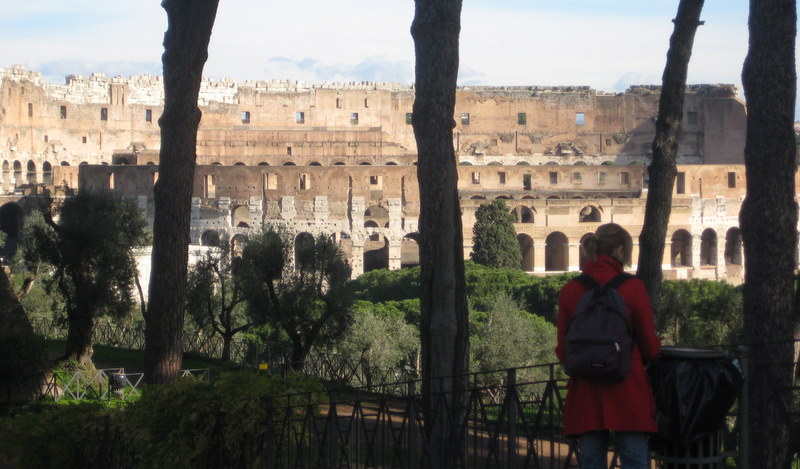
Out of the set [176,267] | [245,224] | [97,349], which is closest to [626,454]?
[176,267]

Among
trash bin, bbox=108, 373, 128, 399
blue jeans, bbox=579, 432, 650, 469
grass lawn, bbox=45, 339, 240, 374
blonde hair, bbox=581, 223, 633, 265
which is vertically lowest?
grass lawn, bbox=45, 339, 240, 374

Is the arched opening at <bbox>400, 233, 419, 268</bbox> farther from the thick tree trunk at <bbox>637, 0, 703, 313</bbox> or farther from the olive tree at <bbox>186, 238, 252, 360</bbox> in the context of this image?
the thick tree trunk at <bbox>637, 0, 703, 313</bbox>

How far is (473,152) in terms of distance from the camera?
4172 cm

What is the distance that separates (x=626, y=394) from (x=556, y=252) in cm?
3131

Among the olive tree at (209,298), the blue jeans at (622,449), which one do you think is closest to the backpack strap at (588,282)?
the blue jeans at (622,449)

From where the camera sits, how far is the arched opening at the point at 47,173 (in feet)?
128

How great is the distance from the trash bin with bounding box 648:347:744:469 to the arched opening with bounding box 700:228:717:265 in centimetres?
3284

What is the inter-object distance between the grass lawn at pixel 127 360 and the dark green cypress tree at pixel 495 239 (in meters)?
16.9

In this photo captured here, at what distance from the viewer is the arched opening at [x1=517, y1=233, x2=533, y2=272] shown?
33.7m

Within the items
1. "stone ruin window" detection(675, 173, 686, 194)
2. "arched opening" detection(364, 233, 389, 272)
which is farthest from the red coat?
"stone ruin window" detection(675, 173, 686, 194)

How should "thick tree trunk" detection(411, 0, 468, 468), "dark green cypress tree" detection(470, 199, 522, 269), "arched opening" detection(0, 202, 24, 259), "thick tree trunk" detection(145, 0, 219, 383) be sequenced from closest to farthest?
"thick tree trunk" detection(411, 0, 468, 468) < "thick tree trunk" detection(145, 0, 219, 383) < "dark green cypress tree" detection(470, 199, 522, 269) < "arched opening" detection(0, 202, 24, 259)

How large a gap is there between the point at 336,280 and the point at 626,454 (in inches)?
468

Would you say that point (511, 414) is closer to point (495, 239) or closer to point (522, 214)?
point (495, 239)

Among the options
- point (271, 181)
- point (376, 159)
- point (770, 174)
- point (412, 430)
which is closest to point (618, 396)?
point (412, 430)
